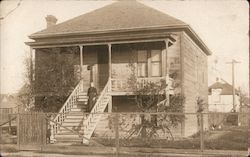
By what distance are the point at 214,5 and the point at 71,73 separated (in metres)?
10.8

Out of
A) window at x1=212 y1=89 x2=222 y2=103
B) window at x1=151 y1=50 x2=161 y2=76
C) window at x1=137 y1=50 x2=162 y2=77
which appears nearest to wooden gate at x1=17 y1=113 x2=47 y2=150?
window at x1=137 y1=50 x2=162 y2=77

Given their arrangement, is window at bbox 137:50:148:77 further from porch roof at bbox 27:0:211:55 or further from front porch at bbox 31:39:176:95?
porch roof at bbox 27:0:211:55

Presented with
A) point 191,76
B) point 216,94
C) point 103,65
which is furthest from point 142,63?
point 216,94

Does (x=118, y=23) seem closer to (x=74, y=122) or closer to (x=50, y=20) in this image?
(x=50, y=20)

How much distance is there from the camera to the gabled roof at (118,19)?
22500 millimetres

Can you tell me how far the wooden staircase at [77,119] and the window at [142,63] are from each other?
2.39m

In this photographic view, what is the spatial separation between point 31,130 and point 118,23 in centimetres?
1092

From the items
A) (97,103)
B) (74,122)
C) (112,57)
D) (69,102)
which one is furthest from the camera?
(112,57)

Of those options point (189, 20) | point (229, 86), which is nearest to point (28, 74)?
point (189, 20)

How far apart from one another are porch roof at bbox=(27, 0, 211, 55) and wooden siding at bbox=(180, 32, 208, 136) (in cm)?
82

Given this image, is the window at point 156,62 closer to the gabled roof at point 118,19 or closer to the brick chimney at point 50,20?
the gabled roof at point 118,19

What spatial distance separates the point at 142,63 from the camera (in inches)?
894

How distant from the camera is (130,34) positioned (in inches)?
878

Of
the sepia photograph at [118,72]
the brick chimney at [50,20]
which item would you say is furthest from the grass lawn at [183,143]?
the brick chimney at [50,20]
